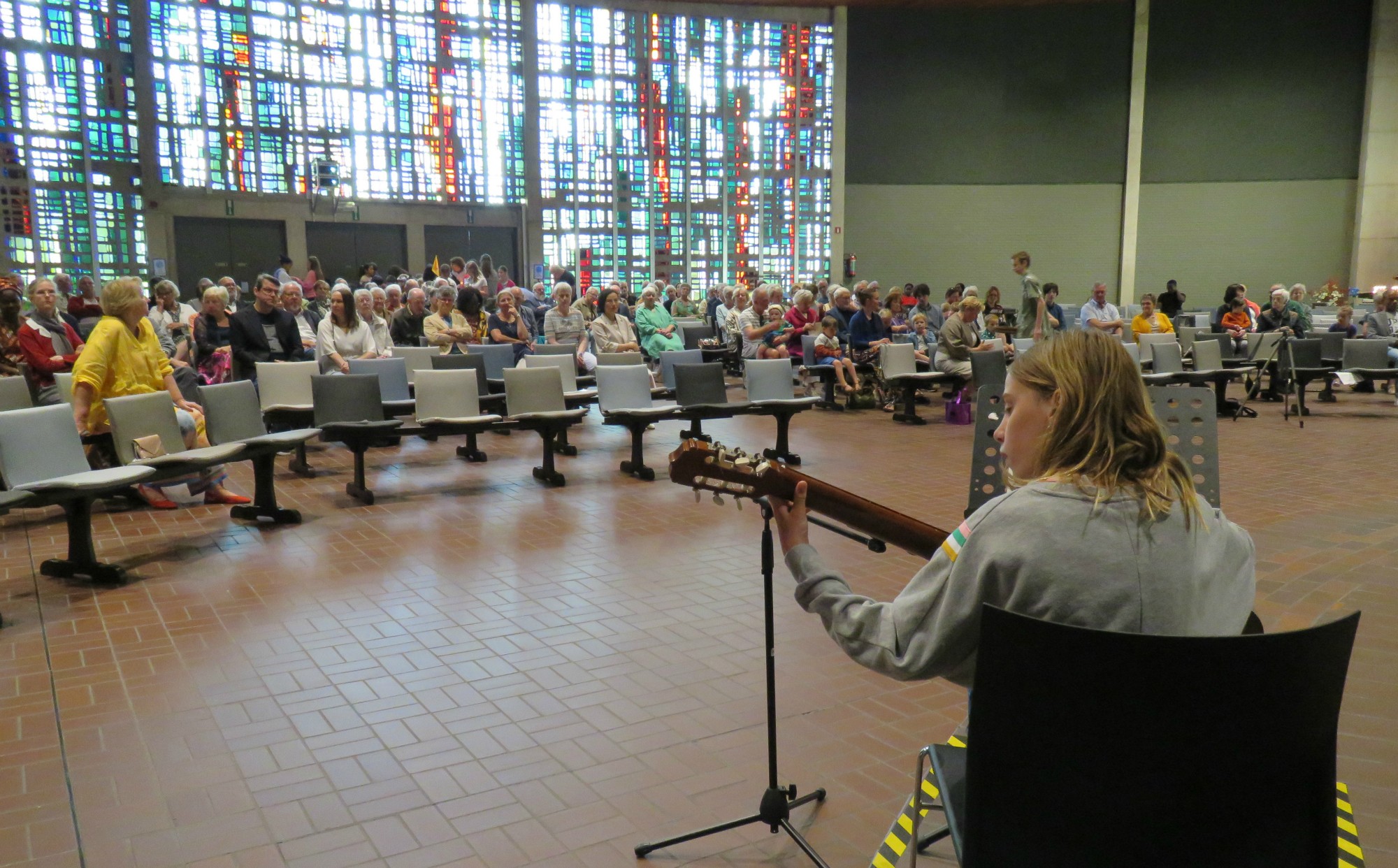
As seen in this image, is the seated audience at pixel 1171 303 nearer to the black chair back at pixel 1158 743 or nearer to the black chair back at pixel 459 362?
the black chair back at pixel 459 362

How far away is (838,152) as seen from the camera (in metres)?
25.8

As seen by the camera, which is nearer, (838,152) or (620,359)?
(620,359)

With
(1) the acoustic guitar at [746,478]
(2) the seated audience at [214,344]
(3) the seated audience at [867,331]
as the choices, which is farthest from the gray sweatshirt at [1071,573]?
(3) the seated audience at [867,331]

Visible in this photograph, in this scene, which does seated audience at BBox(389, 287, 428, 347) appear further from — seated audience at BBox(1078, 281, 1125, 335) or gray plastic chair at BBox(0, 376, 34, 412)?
seated audience at BBox(1078, 281, 1125, 335)

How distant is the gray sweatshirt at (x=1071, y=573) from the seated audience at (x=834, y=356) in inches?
443

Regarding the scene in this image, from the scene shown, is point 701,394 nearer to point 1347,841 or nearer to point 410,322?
point 410,322

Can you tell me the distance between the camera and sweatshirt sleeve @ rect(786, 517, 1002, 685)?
5.32 feet

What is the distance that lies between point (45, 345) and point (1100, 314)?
41.9 ft

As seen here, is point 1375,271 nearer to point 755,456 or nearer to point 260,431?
point 260,431

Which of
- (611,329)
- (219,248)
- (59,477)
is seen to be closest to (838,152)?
(219,248)

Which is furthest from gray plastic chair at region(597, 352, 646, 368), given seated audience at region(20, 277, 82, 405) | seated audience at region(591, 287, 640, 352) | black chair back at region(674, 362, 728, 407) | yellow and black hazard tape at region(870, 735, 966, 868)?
yellow and black hazard tape at region(870, 735, 966, 868)

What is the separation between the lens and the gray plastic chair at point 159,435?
21.0 ft

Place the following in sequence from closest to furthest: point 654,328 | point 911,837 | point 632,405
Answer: point 911,837 → point 632,405 → point 654,328

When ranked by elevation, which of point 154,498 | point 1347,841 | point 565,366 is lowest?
point 154,498
